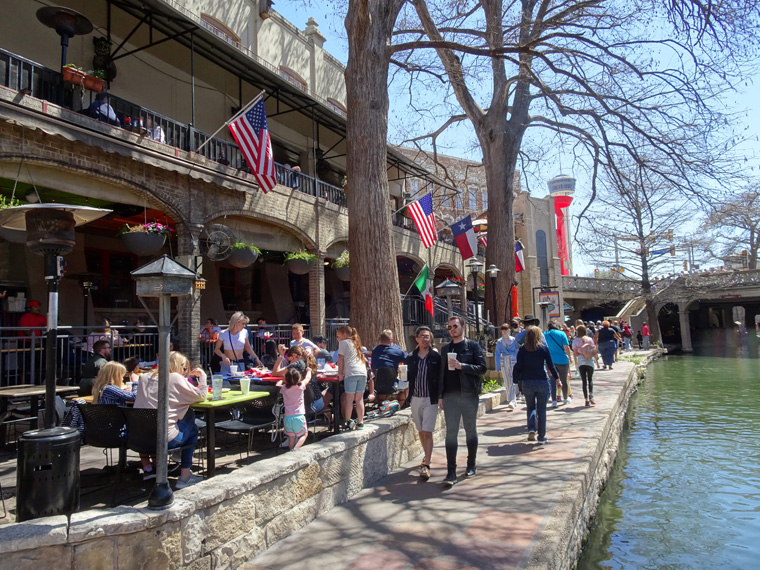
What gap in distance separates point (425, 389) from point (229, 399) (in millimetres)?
2081

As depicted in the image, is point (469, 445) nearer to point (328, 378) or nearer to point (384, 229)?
point (328, 378)

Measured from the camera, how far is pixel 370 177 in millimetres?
9609

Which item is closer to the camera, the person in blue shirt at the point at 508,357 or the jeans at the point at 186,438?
the jeans at the point at 186,438

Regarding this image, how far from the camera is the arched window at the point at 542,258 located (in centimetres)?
4375

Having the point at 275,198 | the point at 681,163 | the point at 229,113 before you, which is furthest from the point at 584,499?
the point at 229,113

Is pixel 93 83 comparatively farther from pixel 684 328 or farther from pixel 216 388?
pixel 684 328

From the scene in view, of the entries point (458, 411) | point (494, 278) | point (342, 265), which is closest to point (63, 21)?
point (342, 265)

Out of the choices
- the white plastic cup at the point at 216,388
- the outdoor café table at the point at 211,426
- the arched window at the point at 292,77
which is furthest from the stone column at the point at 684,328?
the outdoor café table at the point at 211,426

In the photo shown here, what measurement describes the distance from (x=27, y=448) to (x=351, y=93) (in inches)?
315

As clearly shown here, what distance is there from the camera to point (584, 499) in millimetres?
5574

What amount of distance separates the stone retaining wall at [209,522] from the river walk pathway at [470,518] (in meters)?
0.19

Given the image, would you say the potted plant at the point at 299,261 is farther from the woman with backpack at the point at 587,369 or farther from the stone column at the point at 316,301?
the woman with backpack at the point at 587,369

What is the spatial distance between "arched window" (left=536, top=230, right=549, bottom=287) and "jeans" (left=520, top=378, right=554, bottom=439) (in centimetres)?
3732

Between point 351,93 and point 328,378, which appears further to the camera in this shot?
point 351,93
